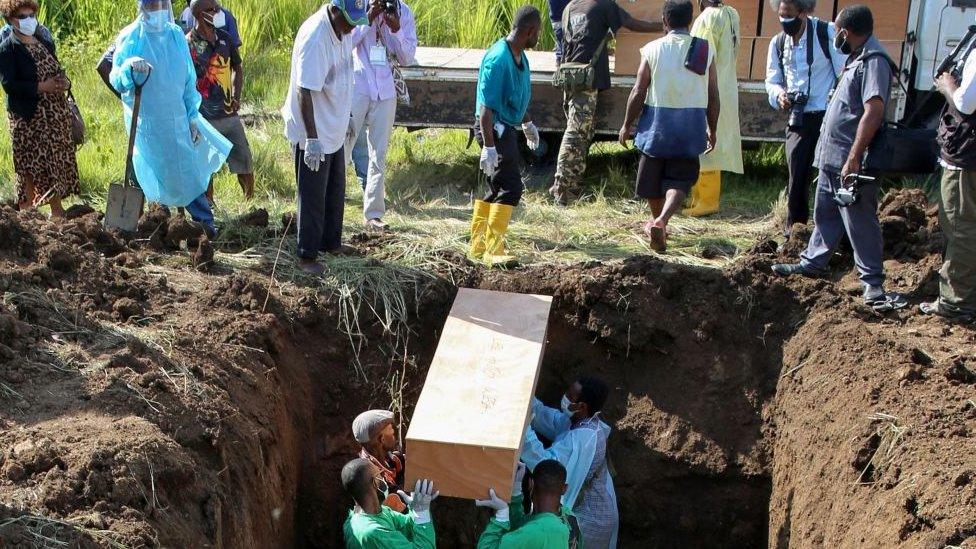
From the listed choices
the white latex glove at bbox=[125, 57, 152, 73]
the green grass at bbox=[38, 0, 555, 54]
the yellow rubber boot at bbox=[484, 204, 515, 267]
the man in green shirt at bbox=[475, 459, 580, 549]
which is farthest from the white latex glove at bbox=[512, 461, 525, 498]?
the green grass at bbox=[38, 0, 555, 54]

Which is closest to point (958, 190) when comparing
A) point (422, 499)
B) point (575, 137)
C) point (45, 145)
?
point (575, 137)

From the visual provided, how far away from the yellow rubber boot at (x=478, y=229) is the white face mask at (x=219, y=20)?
99.4 inches

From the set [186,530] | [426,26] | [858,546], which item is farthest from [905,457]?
[426,26]

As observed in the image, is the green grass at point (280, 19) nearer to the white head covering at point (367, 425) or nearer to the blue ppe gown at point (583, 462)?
the blue ppe gown at point (583, 462)

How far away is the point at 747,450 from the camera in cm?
641

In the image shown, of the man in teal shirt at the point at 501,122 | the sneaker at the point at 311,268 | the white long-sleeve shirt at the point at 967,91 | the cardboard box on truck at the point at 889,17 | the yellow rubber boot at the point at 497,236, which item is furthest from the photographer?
the cardboard box on truck at the point at 889,17

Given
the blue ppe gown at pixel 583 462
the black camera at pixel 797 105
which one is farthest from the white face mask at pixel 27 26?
the black camera at pixel 797 105

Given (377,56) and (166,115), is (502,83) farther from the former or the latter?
(166,115)

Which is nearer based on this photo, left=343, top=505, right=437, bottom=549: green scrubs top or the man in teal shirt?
left=343, top=505, right=437, bottom=549: green scrubs top

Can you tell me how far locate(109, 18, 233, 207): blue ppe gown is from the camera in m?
6.65

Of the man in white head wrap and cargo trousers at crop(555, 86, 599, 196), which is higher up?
cargo trousers at crop(555, 86, 599, 196)

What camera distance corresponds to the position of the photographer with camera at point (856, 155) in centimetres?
586

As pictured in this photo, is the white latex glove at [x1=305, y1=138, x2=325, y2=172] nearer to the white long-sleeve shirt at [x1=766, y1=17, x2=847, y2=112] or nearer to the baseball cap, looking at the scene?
the baseball cap

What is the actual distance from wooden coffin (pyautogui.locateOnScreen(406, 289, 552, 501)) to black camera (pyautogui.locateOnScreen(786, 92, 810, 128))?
85.2 inches
